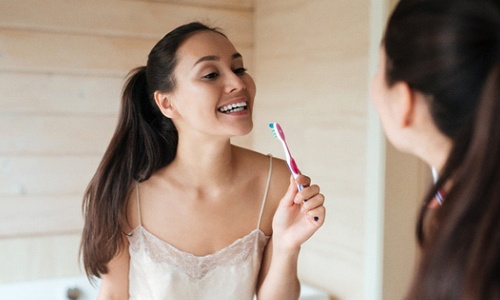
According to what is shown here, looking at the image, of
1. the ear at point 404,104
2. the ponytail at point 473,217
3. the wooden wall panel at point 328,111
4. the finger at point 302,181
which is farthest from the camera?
the wooden wall panel at point 328,111

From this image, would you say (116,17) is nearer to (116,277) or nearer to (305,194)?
(116,277)

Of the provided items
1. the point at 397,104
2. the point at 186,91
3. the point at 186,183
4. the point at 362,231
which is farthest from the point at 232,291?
the point at 397,104

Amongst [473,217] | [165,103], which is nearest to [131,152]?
[165,103]

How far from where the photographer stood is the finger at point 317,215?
1.25m

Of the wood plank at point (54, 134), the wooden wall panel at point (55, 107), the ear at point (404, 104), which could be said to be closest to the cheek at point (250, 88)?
the ear at point (404, 104)

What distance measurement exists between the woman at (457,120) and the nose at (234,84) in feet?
1.95

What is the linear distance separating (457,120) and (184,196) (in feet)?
2.91

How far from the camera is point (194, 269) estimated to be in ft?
4.90

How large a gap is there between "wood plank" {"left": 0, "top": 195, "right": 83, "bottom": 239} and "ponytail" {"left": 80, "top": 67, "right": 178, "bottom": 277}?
36.6 inches

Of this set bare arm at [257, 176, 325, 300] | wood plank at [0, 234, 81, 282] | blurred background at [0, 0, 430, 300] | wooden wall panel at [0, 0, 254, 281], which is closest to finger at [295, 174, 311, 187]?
bare arm at [257, 176, 325, 300]

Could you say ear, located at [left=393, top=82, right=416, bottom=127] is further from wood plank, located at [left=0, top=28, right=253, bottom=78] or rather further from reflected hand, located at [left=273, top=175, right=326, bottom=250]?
wood plank, located at [left=0, top=28, right=253, bottom=78]

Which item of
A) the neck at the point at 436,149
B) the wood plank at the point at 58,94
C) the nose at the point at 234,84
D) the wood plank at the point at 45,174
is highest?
the neck at the point at 436,149

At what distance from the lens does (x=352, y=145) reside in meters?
2.06

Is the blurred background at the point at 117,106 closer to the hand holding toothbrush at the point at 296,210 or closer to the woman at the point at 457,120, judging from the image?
the hand holding toothbrush at the point at 296,210
